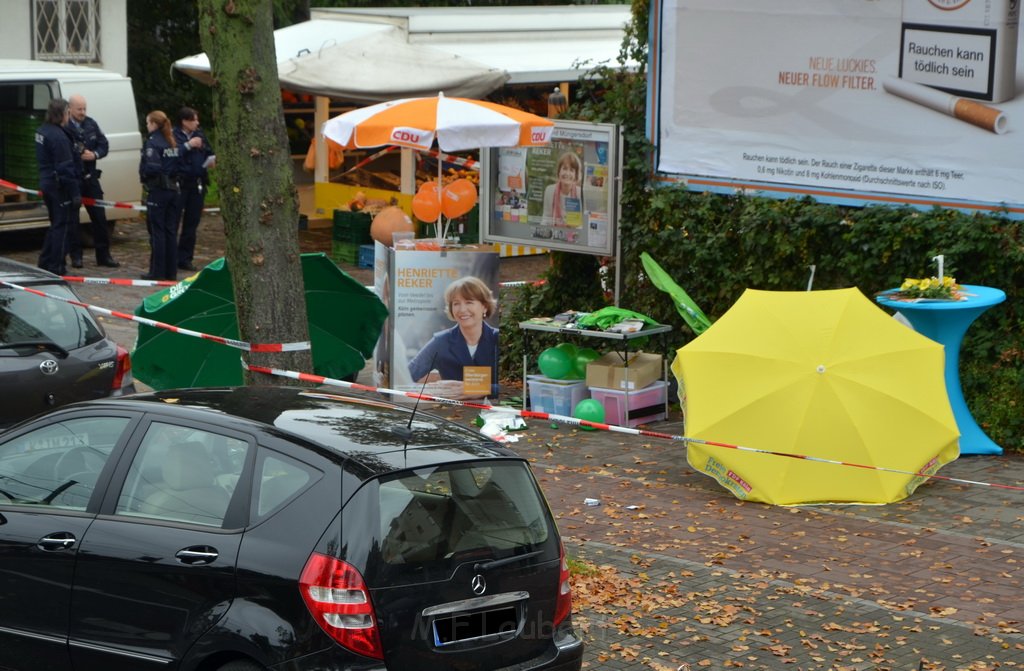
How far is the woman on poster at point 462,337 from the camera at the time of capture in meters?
13.1

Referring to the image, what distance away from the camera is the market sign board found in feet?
44.4

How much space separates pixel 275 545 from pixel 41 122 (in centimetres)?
1697

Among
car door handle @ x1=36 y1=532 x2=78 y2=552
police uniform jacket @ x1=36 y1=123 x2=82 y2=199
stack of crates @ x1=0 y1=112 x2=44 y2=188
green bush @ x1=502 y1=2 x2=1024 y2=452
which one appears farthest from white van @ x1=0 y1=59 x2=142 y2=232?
car door handle @ x1=36 y1=532 x2=78 y2=552

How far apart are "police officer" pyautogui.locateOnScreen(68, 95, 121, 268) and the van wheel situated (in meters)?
14.2

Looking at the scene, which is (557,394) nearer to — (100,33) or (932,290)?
(932,290)

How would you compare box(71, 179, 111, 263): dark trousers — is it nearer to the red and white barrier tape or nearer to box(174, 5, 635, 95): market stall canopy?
the red and white barrier tape

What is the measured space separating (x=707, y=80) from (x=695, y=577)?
6.18m

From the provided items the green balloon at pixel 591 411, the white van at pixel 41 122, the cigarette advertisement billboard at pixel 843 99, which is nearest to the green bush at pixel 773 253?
the cigarette advertisement billboard at pixel 843 99

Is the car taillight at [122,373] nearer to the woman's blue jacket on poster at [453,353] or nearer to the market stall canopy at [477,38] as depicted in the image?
the woman's blue jacket on poster at [453,353]

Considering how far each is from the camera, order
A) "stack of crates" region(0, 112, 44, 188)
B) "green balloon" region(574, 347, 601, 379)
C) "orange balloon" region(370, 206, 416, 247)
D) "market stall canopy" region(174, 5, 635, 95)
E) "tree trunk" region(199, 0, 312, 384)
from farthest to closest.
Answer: "market stall canopy" region(174, 5, 635, 95) → "stack of crates" region(0, 112, 44, 188) → "orange balloon" region(370, 206, 416, 247) → "green balloon" region(574, 347, 601, 379) → "tree trunk" region(199, 0, 312, 384)

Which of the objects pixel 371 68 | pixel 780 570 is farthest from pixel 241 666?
pixel 371 68

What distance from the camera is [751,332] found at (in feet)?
33.2

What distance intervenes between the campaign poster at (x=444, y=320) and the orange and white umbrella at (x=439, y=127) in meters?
1.04

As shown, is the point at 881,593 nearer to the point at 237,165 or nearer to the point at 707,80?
the point at 237,165
